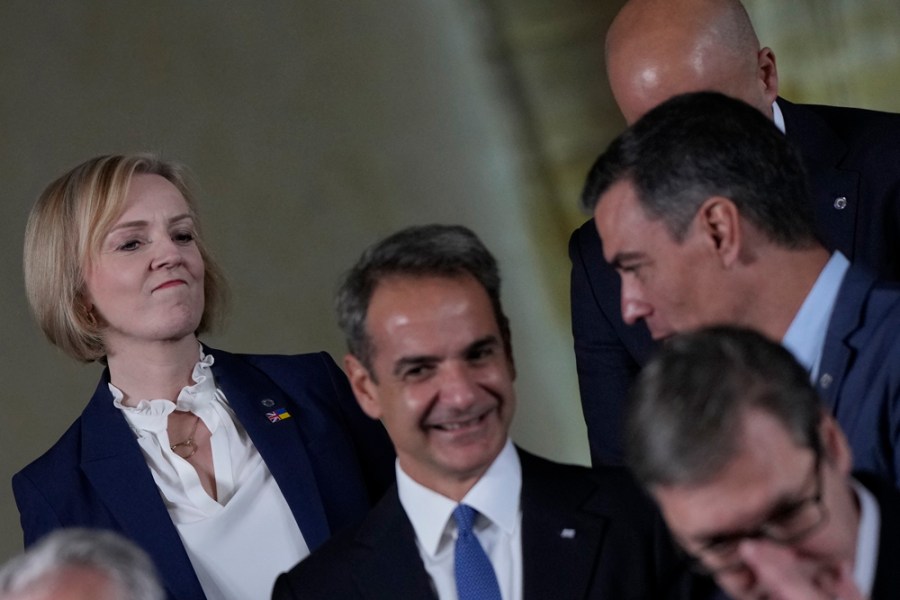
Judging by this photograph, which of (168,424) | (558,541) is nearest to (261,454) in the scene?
(168,424)

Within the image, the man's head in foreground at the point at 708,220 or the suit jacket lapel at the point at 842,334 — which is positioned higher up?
the man's head in foreground at the point at 708,220

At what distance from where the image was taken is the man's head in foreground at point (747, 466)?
184 centimetres

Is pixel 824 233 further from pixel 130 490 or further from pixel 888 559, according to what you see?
pixel 130 490

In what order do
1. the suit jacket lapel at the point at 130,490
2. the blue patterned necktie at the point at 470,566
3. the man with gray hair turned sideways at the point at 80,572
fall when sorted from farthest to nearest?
the suit jacket lapel at the point at 130,490
the blue patterned necktie at the point at 470,566
the man with gray hair turned sideways at the point at 80,572

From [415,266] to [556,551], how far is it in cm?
49

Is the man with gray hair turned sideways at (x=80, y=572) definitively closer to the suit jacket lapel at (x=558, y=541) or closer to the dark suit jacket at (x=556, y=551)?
the dark suit jacket at (x=556, y=551)

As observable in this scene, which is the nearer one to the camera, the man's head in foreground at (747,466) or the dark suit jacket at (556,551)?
the man's head in foreground at (747,466)

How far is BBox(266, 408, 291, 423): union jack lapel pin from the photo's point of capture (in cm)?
319

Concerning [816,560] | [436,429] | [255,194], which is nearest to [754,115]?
[436,429]

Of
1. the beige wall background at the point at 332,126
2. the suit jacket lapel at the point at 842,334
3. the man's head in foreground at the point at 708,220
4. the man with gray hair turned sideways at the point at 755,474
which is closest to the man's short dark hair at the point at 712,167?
the man's head in foreground at the point at 708,220

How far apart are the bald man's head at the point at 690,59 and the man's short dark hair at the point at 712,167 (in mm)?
451

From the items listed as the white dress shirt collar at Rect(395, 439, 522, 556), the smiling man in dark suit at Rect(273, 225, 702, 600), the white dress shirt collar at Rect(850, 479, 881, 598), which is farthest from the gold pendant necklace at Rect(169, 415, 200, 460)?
the white dress shirt collar at Rect(850, 479, 881, 598)

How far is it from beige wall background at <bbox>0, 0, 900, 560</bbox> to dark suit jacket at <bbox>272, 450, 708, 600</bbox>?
2.95 m

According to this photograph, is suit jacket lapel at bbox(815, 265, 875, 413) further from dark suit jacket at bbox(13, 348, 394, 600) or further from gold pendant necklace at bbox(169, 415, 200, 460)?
gold pendant necklace at bbox(169, 415, 200, 460)
